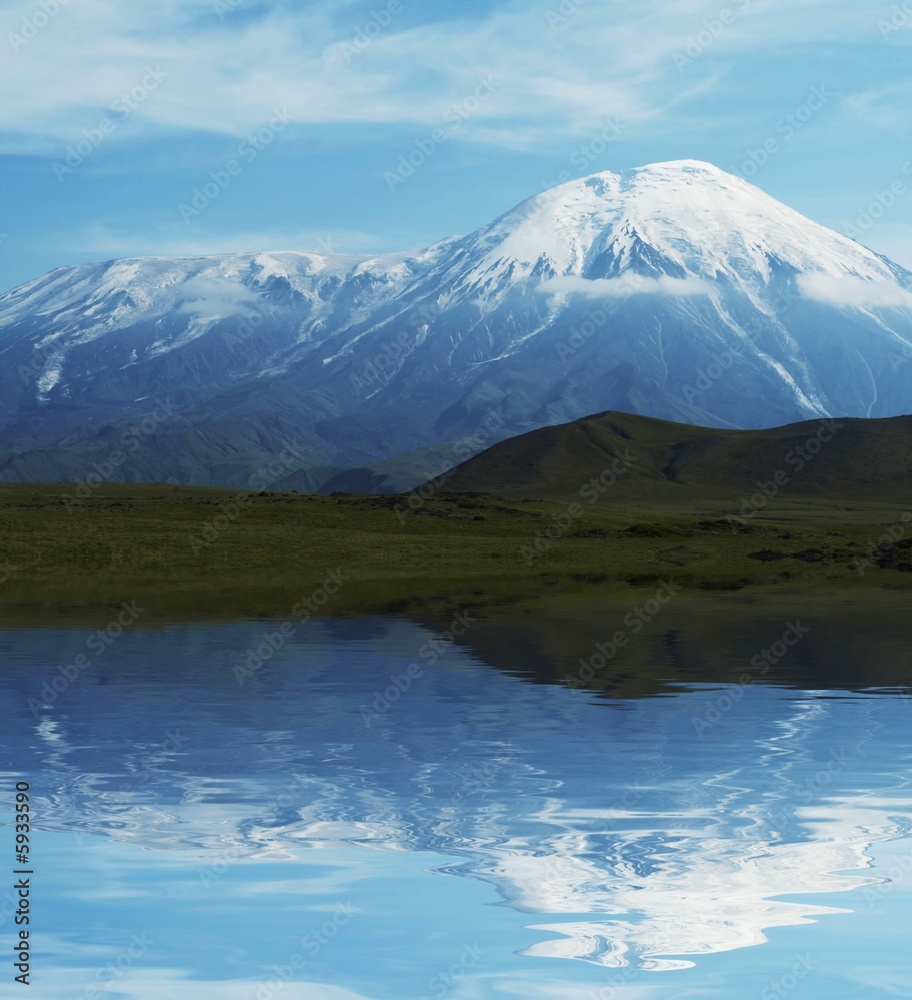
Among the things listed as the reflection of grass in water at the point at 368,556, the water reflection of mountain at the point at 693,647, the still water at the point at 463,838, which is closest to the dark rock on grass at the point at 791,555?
the reflection of grass in water at the point at 368,556

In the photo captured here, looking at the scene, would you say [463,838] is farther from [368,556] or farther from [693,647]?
[368,556]

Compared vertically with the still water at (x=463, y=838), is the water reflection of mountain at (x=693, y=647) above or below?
above

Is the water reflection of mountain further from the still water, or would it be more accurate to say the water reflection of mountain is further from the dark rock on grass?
the dark rock on grass

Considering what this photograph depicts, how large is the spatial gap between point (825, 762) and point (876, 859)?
628cm

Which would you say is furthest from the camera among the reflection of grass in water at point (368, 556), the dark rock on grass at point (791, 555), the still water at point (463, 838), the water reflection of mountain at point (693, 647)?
the dark rock on grass at point (791, 555)

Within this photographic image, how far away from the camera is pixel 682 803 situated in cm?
1886

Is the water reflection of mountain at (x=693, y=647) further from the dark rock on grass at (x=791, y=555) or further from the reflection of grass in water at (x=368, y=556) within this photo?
the dark rock on grass at (x=791, y=555)

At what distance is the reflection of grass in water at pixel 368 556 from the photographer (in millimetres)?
58794

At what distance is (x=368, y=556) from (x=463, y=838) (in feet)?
192

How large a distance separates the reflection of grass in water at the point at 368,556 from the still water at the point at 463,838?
23.9 m

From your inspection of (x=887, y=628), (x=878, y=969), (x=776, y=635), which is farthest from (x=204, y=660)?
(x=878, y=969)

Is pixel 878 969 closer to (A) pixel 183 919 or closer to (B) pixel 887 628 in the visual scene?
(A) pixel 183 919

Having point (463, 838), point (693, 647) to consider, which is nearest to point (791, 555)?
point (693, 647)

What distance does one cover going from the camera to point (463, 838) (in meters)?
16.7
